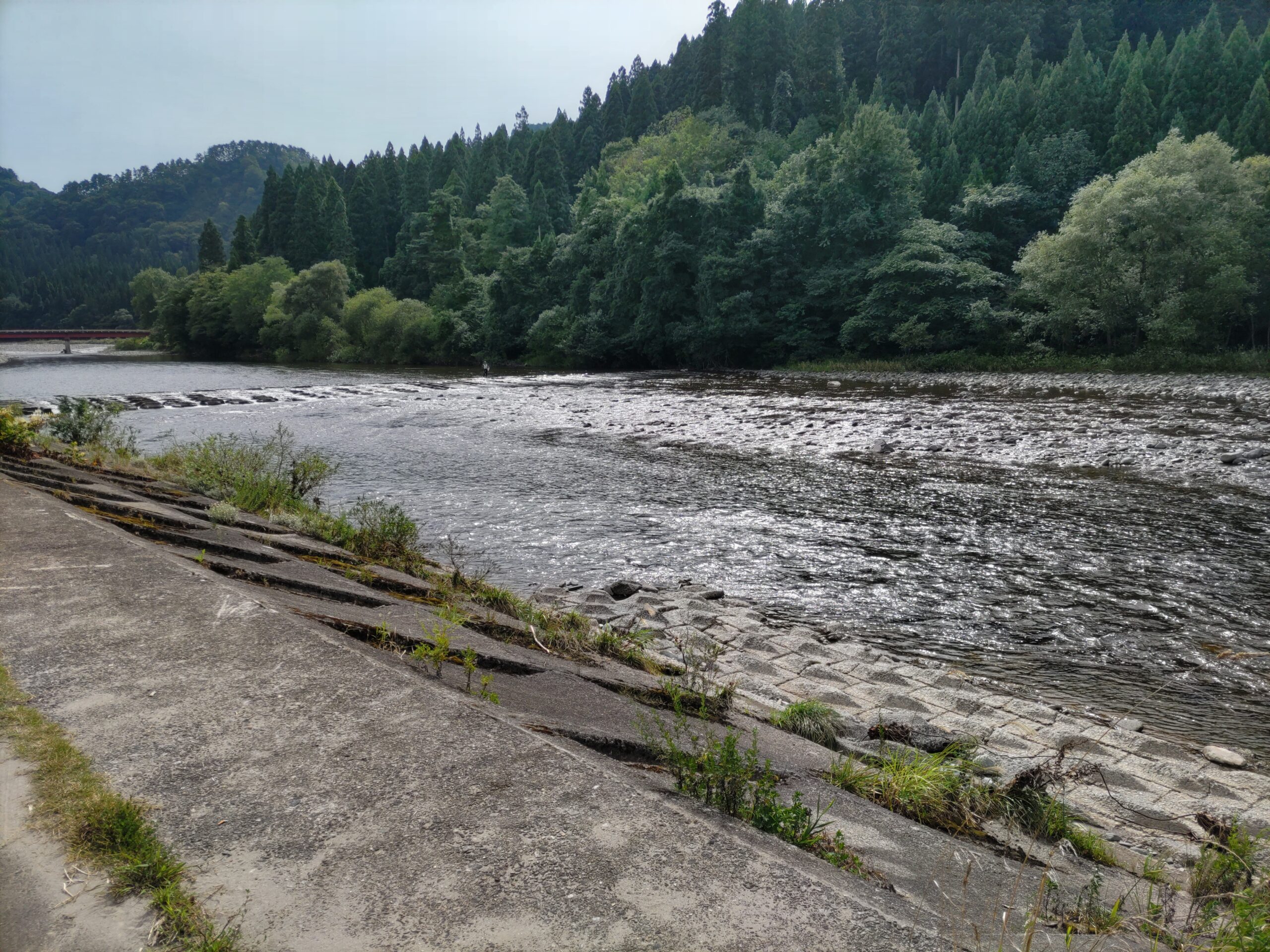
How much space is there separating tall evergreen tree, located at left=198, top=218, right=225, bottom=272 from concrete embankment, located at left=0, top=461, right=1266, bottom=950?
338ft

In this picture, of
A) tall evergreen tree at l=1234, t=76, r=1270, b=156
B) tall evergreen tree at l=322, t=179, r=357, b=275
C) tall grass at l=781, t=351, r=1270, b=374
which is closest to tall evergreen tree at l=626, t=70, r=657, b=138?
tall evergreen tree at l=322, t=179, r=357, b=275

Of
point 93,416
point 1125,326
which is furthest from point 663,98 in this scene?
point 93,416

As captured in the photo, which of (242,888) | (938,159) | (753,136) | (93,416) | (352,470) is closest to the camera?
(242,888)

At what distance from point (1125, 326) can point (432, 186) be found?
294 ft

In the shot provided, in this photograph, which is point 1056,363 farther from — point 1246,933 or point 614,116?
point 614,116

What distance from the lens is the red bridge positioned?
95500 mm

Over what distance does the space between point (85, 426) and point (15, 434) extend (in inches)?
127

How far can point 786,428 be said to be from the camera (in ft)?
70.6

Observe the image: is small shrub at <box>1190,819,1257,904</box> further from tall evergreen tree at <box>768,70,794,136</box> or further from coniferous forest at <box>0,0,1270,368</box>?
tall evergreen tree at <box>768,70,794,136</box>

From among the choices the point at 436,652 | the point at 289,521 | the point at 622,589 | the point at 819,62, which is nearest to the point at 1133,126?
the point at 819,62

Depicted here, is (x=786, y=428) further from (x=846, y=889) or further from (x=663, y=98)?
(x=663, y=98)

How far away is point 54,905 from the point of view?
217cm

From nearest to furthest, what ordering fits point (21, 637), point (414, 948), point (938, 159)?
1. point (414, 948)
2. point (21, 637)
3. point (938, 159)

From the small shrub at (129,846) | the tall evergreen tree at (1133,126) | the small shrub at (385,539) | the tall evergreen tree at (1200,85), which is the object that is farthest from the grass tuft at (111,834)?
the tall evergreen tree at (1200,85)
